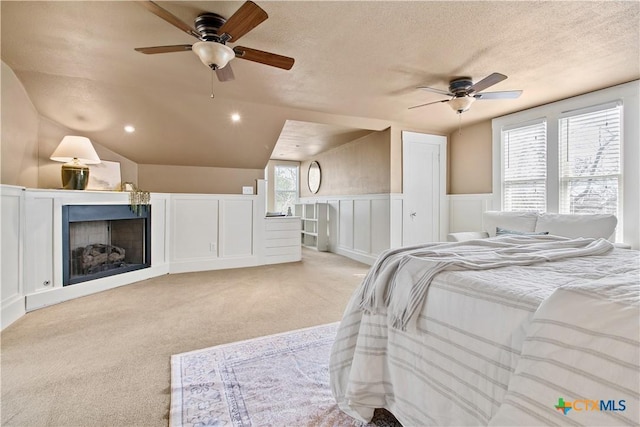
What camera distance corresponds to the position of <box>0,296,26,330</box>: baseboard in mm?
2383

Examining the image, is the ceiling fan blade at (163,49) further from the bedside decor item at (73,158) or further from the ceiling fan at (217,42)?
the bedside decor item at (73,158)

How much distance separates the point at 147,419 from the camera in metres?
1.38

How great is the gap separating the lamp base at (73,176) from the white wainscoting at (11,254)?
26.8 inches

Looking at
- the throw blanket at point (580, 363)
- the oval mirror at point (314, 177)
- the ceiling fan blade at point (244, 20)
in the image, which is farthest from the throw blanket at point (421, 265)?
the oval mirror at point (314, 177)

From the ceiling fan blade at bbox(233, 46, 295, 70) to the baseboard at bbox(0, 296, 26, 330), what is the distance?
2806 mm

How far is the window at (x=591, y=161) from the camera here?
3.23 metres

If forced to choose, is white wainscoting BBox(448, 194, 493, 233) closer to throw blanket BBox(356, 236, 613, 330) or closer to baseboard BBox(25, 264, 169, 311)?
throw blanket BBox(356, 236, 613, 330)

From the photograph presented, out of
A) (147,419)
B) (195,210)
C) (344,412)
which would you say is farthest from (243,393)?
(195,210)

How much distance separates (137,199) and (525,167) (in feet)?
17.4

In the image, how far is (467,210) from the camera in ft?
16.2

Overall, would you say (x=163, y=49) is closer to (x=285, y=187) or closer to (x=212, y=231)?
(x=212, y=231)

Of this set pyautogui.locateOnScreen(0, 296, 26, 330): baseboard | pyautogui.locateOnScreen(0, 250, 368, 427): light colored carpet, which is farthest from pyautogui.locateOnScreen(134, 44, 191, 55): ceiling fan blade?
pyautogui.locateOnScreen(0, 296, 26, 330): baseboard

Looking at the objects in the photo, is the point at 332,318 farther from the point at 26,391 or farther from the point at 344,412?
the point at 26,391

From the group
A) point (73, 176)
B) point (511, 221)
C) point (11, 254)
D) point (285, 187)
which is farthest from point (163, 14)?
point (285, 187)
